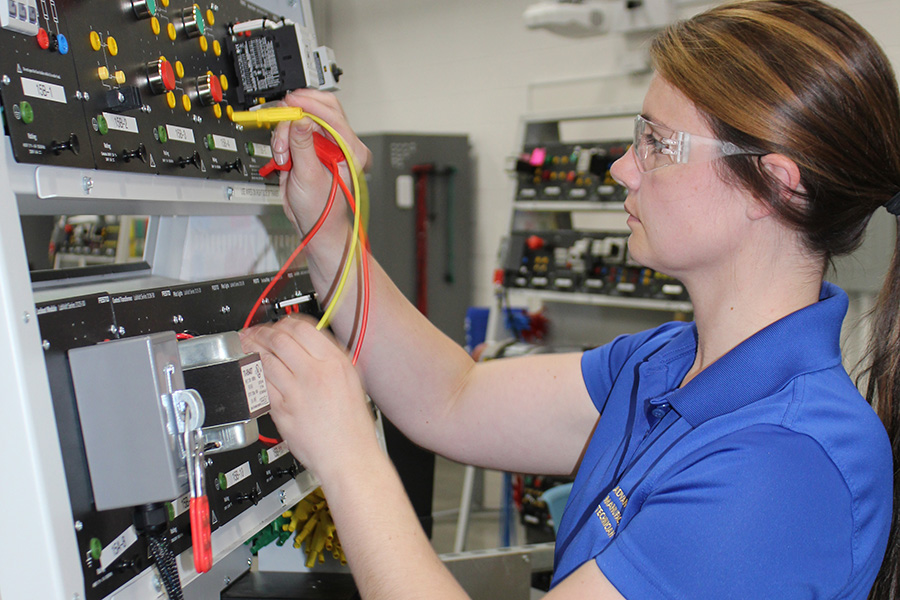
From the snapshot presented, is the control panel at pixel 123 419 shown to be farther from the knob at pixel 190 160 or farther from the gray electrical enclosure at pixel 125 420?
the knob at pixel 190 160

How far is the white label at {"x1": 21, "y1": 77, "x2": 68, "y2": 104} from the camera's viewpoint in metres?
0.59

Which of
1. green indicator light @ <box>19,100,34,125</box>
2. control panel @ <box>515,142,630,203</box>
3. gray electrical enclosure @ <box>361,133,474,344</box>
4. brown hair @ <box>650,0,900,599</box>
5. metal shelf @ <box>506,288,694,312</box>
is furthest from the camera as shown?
gray electrical enclosure @ <box>361,133,474,344</box>

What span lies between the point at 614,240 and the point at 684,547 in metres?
2.38

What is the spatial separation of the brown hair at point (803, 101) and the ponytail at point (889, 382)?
0.35ft

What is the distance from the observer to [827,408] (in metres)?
0.76

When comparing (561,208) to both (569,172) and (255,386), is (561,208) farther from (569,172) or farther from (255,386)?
(255,386)

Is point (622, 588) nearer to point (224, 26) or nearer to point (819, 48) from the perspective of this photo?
point (819, 48)

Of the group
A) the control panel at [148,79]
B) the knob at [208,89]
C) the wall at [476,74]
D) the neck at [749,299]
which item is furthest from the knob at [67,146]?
the wall at [476,74]

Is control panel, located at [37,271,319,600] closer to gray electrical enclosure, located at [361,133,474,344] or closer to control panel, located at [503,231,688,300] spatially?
control panel, located at [503,231,688,300]

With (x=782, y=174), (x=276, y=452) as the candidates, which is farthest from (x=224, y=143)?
(x=782, y=174)

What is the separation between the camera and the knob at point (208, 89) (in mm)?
843

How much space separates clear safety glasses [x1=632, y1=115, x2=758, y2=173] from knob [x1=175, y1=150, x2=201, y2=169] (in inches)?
21.9

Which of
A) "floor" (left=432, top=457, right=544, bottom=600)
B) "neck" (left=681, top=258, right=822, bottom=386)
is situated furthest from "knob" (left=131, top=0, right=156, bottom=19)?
"floor" (left=432, top=457, right=544, bottom=600)

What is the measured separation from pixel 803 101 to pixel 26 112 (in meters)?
0.77
